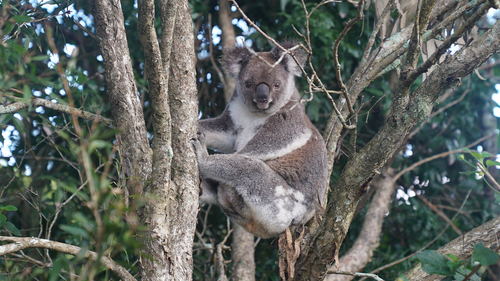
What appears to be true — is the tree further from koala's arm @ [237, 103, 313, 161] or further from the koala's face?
the koala's face

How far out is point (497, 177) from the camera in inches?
177

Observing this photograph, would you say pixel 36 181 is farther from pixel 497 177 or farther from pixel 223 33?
pixel 497 177

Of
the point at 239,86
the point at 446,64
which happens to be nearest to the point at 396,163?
the point at 239,86

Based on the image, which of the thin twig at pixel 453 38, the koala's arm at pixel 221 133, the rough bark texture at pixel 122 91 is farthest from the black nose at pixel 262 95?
the thin twig at pixel 453 38

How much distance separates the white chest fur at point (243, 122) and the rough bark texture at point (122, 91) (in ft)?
4.02

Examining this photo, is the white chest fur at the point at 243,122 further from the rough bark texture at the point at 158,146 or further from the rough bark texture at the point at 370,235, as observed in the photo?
the rough bark texture at the point at 370,235

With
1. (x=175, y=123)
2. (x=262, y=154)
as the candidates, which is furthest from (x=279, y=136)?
(x=175, y=123)

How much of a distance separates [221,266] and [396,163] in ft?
7.61

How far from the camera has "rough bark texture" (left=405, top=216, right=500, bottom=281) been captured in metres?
2.44

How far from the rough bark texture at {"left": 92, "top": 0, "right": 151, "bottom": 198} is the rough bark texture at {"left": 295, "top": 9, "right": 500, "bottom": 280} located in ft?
3.33

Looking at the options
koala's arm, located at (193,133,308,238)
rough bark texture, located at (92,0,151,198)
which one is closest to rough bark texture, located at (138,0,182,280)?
rough bark texture, located at (92,0,151,198)

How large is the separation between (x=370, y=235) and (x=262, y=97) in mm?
1801

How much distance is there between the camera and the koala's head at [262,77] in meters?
3.28

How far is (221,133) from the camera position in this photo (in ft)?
11.3
